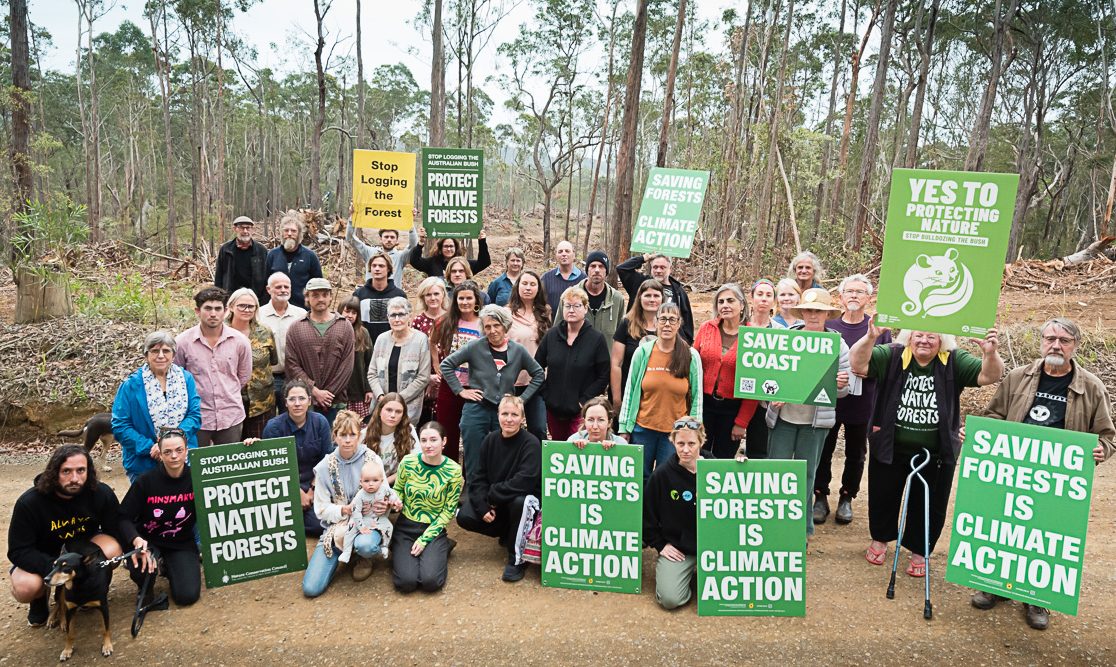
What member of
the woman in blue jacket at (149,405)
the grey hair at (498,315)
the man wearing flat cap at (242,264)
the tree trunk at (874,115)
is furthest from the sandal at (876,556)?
the tree trunk at (874,115)

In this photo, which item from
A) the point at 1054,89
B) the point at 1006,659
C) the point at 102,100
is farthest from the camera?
the point at 102,100

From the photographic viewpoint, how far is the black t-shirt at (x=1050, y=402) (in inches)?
158

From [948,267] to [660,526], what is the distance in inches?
92.2

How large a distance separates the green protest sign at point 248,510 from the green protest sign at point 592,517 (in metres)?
1.68

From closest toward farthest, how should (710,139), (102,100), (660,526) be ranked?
(660,526)
(710,139)
(102,100)

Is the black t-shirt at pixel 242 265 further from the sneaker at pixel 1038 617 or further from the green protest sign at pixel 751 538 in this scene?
the sneaker at pixel 1038 617

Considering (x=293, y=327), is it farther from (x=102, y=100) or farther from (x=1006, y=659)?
(x=102, y=100)

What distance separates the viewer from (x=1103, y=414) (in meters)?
3.90

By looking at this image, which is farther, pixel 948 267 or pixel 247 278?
pixel 247 278

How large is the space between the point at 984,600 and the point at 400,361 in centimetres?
420

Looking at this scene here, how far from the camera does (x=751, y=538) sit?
416 centimetres

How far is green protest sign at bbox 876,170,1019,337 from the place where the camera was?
400 centimetres

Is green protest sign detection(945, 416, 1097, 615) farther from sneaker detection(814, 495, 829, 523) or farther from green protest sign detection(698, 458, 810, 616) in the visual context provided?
sneaker detection(814, 495, 829, 523)

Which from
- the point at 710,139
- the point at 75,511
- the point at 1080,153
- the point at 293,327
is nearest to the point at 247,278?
the point at 293,327
